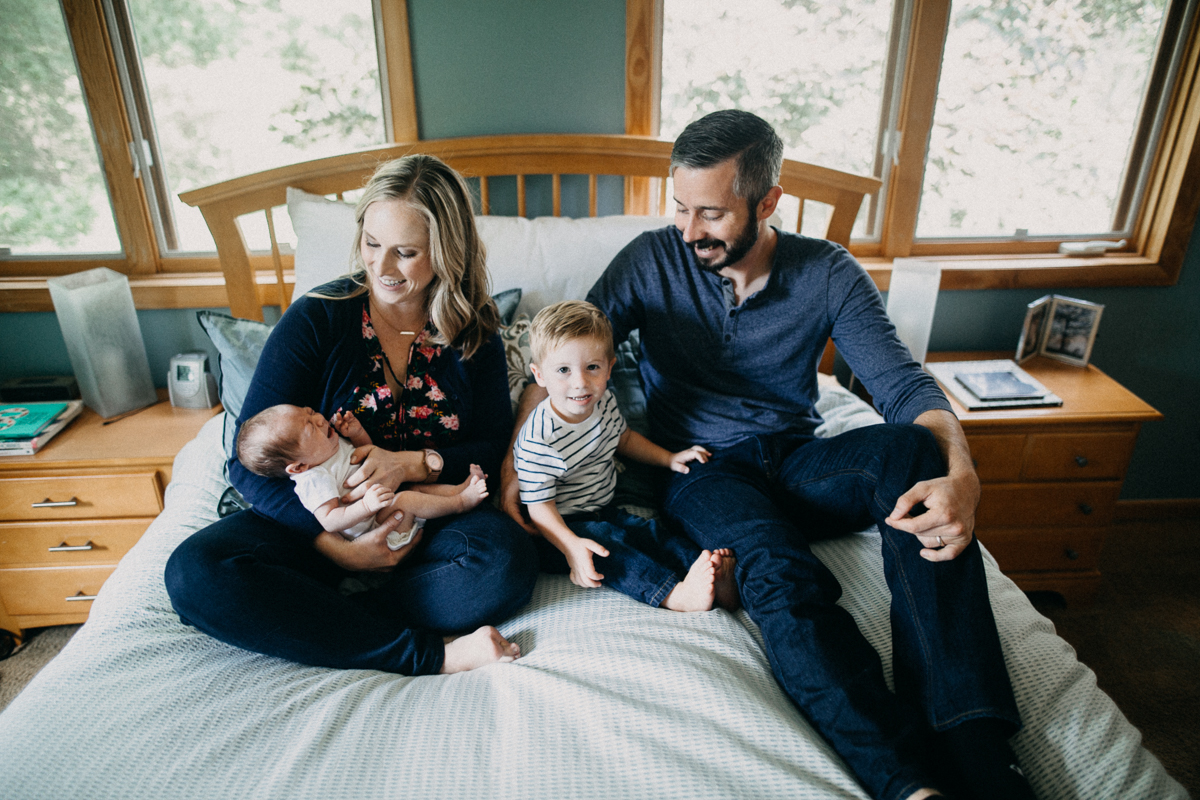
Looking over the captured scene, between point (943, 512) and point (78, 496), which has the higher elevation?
point (943, 512)

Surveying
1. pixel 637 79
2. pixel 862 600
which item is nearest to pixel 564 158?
pixel 637 79

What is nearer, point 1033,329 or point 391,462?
point 391,462

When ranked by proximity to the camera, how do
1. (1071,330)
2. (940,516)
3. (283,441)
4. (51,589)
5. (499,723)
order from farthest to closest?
(1071,330), (51,589), (283,441), (940,516), (499,723)

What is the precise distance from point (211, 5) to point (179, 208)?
579 millimetres

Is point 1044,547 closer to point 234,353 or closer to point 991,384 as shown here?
point 991,384

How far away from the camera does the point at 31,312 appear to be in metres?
1.94

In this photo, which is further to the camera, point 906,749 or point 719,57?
point 719,57

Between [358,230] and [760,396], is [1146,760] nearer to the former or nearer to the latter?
[760,396]

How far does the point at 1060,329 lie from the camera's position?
210 centimetres

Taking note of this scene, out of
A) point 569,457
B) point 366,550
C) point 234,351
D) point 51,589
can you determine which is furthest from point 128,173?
point 569,457

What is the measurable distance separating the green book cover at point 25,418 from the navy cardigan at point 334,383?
82 centimetres

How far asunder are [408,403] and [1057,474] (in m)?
1.73

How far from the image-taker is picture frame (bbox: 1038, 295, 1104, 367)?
2.02m

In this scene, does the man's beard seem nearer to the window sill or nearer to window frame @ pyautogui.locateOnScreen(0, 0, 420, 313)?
the window sill
